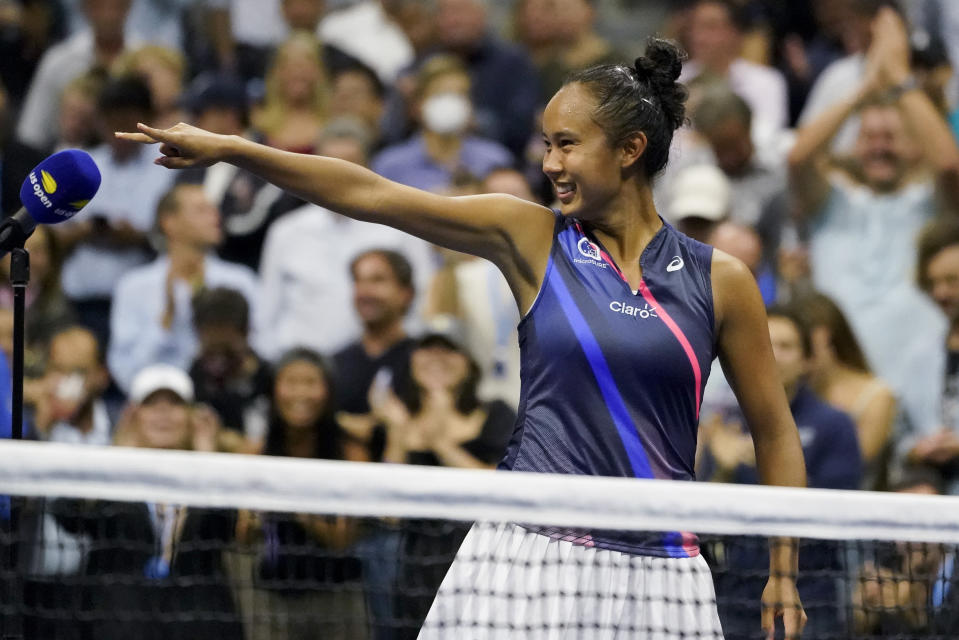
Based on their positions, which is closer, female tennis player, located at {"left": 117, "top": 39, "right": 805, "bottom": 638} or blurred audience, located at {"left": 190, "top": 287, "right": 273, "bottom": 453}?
female tennis player, located at {"left": 117, "top": 39, "right": 805, "bottom": 638}

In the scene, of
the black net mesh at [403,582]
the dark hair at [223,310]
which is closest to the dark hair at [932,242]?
the black net mesh at [403,582]

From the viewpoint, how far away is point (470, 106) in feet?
28.5

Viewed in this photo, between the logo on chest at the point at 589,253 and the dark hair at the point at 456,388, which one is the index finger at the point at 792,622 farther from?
the dark hair at the point at 456,388

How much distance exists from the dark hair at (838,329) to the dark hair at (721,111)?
143cm

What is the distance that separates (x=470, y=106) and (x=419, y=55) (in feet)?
2.99

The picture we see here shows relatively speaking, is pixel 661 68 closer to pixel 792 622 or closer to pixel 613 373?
pixel 613 373

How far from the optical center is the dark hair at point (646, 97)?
12.7 ft

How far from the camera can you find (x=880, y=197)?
7836 millimetres

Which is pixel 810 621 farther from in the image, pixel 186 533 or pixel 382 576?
pixel 186 533

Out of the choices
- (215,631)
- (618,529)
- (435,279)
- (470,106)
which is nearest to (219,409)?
(435,279)

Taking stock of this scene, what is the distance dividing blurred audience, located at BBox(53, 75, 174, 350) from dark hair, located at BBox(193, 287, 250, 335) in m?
0.76

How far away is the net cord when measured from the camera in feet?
11.4

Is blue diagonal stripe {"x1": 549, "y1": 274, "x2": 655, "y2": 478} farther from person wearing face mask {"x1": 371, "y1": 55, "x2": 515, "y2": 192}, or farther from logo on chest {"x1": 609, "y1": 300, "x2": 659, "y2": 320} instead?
person wearing face mask {"x1": 371, "y1": 55, "x2": 515, "y2": 192}

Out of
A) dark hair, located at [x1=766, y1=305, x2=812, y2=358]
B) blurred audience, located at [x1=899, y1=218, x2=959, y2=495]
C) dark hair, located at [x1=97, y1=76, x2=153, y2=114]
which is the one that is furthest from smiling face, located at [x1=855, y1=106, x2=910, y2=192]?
dark hair, located at [x1=97, y1=76, x2=153, y2=114]
